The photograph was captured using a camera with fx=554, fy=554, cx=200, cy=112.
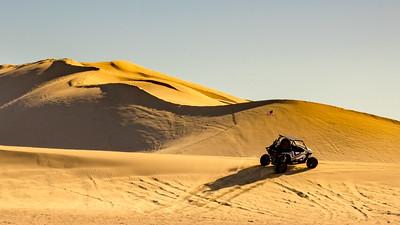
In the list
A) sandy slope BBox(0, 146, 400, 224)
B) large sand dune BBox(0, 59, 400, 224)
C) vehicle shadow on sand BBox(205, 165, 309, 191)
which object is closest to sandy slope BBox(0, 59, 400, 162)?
large sand dune BBox(0, 59, 400, 224)

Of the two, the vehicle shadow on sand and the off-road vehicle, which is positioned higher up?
the off-road vehicle

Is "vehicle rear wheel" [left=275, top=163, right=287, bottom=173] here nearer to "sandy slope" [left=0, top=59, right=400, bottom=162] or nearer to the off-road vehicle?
the off-road vehicle

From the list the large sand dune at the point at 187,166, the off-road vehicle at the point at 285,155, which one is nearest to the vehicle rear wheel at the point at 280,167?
the off-road vehicle at the point at 285,155

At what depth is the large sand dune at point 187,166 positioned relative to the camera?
1455 cm

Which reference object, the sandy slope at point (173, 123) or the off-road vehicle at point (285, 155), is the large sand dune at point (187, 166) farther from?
the off-road vehicle at point (285, 155)

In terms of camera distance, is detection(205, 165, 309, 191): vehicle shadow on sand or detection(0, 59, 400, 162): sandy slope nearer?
detection(205, 165, 309, 191): vehicle shadow on sand

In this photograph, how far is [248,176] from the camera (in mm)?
18391

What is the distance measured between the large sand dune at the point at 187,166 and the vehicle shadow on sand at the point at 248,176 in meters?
0.04

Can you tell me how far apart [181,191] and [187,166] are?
2.71 meters

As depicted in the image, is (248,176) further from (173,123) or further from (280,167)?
Result: (173,123)

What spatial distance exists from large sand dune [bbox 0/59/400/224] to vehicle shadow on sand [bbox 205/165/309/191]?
0.12ft

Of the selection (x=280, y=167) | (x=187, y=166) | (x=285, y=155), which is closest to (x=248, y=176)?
(x=280, y=167)

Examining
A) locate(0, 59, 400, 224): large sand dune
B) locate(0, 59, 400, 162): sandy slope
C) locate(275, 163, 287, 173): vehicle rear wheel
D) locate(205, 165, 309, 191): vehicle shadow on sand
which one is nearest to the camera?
locate(0, 59, 400, 224): large sand dune

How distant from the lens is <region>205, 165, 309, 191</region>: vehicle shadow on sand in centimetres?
1763
